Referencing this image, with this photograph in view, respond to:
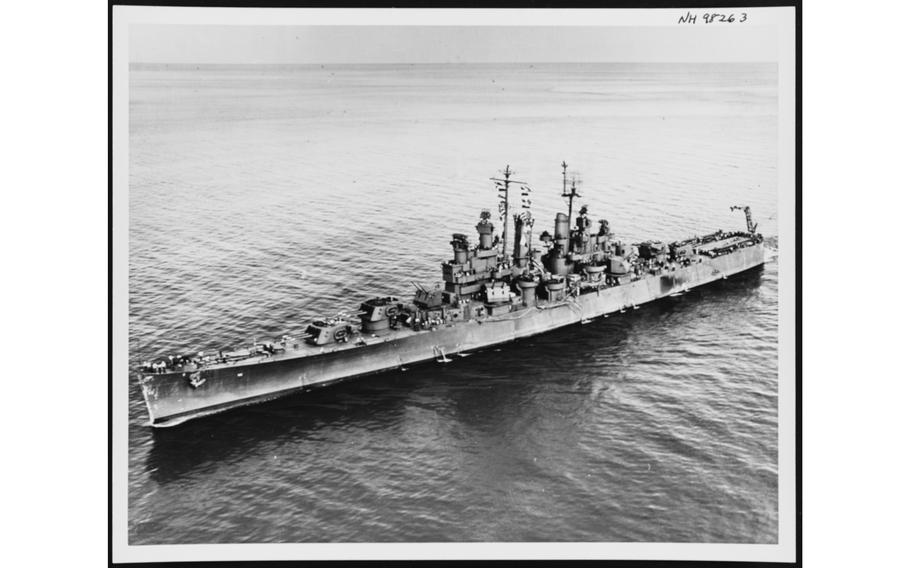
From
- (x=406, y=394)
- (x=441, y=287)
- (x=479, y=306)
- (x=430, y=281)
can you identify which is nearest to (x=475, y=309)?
(x=479, y=306)

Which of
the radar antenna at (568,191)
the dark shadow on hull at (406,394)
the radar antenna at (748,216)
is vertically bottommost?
the dark shadow on hull at (406,394)

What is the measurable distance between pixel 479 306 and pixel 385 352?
11.9 ft

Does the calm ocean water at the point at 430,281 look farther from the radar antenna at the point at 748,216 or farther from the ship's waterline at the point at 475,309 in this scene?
the ship's waterline at the point at 475,309

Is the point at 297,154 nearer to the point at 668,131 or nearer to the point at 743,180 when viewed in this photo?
the point at 668,131

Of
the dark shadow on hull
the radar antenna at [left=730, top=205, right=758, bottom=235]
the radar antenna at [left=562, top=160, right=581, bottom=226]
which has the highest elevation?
the radar antenna at [left=562, top=160, right=581, bottom=226]

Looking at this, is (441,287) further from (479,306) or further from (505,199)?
(505,199)

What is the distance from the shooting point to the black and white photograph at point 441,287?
16.4 meters

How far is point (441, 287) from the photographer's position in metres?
24.9

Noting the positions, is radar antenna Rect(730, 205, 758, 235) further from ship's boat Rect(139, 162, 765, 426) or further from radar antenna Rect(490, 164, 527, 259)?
radar antenna Rect(490, 164, 527, 259)

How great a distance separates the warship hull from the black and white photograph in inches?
3.5

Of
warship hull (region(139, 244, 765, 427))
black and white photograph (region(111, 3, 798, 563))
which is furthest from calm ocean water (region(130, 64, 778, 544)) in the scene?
warship hull (region(139, 244, 765, 427))

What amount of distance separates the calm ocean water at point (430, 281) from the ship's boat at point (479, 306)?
0.56 meters

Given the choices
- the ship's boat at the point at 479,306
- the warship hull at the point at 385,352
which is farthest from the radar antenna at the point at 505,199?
the warship hull at the point at 385,352

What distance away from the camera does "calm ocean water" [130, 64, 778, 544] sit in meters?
16.5
